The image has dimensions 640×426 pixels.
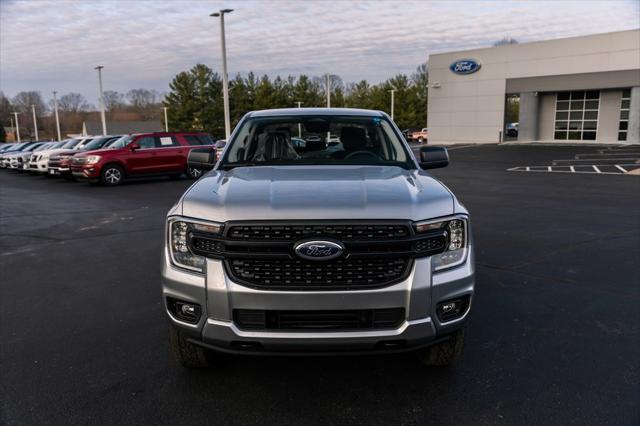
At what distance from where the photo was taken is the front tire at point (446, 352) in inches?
132

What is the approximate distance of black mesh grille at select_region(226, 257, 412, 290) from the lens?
279 centimetres

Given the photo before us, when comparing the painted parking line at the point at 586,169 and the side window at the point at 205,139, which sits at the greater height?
the side window at the point at 205,139

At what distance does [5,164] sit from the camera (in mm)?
28625

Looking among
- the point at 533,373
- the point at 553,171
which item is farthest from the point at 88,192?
the point at 553,171

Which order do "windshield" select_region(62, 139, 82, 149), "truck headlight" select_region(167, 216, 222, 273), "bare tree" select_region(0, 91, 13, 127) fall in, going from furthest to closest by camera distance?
"bare tree" select_region(0, 91, 13, 127)
"windshield" select_region(62, 139, 82, 149)
"truck headlight" select_region(167, 216, 222, 273)

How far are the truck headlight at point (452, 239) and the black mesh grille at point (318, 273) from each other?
20 cm

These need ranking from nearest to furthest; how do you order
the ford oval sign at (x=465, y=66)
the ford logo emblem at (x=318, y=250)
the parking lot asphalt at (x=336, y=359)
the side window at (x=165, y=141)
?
1. the ford logo emblem at (x=318, y=250)
2. the parking lot asphalt at (x=336, y=359)
3. the side window at (x=165, y=141)
4. the ford oval sign at (x=465, y=66)

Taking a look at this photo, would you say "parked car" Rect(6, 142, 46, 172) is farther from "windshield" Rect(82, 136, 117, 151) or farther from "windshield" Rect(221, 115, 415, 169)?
"windshield" Rect(221, 115, 415, 169)

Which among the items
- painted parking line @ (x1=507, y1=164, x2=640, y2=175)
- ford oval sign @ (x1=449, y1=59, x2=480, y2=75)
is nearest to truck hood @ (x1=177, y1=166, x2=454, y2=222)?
painted parking line @ (x1=507, y1=164, x2=640, y2=175)

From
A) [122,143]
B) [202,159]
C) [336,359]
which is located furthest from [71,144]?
[336,359]

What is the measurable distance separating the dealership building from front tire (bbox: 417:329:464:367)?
37.4 meters

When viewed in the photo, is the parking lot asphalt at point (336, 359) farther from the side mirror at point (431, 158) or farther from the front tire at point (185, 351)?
the side mirror at point (431, 158)

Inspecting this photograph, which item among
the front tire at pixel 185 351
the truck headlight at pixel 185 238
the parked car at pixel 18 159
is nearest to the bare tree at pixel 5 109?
the parked car at pixel 18 159

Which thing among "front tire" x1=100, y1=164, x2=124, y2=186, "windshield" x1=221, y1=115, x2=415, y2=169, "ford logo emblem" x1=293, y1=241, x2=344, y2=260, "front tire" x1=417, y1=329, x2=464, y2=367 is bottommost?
"front tire" x1=100, y1=164, x2=124, y2=186
